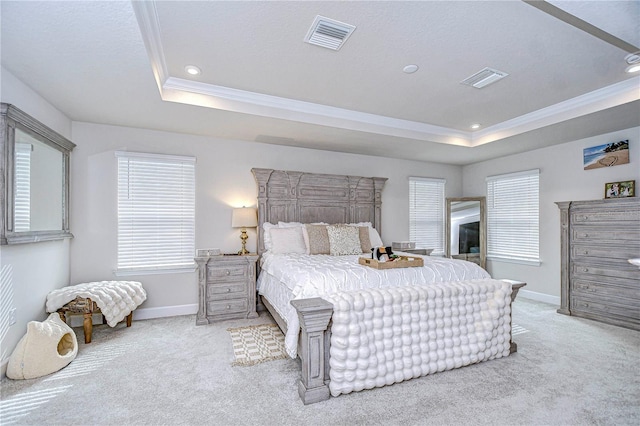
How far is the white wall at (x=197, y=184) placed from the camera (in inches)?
149

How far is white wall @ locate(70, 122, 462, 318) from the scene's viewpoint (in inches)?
149

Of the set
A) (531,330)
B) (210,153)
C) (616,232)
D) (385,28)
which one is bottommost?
(531,330)

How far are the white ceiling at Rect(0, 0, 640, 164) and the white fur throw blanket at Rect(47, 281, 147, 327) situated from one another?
6.43 feet

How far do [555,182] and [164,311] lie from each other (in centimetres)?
607

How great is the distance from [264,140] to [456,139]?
9.75 feet

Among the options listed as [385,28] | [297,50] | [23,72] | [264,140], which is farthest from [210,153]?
[385,28]

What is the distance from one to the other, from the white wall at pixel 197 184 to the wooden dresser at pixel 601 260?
2.71 meters

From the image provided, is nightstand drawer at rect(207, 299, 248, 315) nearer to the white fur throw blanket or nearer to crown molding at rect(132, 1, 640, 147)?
the white fur throw blanket

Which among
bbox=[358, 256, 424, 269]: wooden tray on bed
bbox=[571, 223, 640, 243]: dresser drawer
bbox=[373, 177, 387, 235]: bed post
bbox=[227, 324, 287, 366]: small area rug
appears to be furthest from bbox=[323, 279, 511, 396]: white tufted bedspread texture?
bbox=[373, 177, 387, 235]: bed post

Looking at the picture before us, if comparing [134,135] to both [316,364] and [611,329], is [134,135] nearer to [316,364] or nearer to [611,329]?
[316,364]

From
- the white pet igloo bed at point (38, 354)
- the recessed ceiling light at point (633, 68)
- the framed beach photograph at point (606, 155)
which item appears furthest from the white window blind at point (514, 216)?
the white pet igloo bed at point (38, 354)

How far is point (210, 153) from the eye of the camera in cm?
438

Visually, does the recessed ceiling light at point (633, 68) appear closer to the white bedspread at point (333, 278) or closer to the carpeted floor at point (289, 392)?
the white bedspread at point (333, 278)

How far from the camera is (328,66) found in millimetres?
2764
